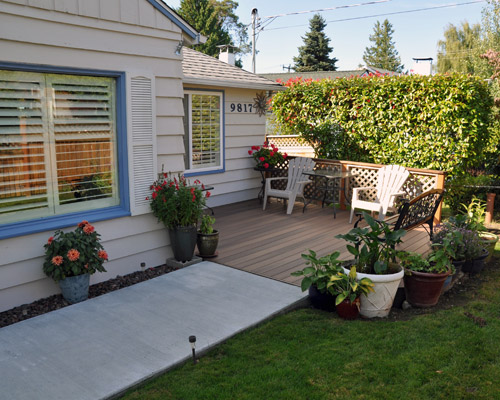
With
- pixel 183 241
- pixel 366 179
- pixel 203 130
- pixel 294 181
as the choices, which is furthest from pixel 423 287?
pixel 203 130

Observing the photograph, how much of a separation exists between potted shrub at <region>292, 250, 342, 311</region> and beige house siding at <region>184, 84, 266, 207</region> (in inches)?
167

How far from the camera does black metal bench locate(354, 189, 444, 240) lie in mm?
5141

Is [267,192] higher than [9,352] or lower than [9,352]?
higher

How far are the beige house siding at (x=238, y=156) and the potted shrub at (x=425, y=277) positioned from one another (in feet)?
14.6

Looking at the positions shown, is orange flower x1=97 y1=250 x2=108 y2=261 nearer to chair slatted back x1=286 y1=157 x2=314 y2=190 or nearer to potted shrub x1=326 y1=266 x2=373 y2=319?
potted shrub x1=326 y1=266 x2=373 y2=319

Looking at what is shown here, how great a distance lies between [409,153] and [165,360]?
598 centimetres

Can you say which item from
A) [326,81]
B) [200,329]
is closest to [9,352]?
[200,329]

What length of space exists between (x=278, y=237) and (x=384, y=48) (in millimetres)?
46665

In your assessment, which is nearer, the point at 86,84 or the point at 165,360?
the point at 165,360

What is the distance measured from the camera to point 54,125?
425cm

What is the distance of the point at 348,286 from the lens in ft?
13.0

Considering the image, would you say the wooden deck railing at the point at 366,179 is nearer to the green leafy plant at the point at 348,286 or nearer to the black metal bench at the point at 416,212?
the black metal bench at the point at 416,212

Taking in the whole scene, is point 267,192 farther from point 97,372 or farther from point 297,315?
point 97,372

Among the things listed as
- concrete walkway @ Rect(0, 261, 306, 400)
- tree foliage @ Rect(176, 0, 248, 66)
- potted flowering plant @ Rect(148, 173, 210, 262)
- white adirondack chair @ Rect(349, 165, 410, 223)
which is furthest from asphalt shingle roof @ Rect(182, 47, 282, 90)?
tree foliage @ Rect(176, 0, 248, 66)
